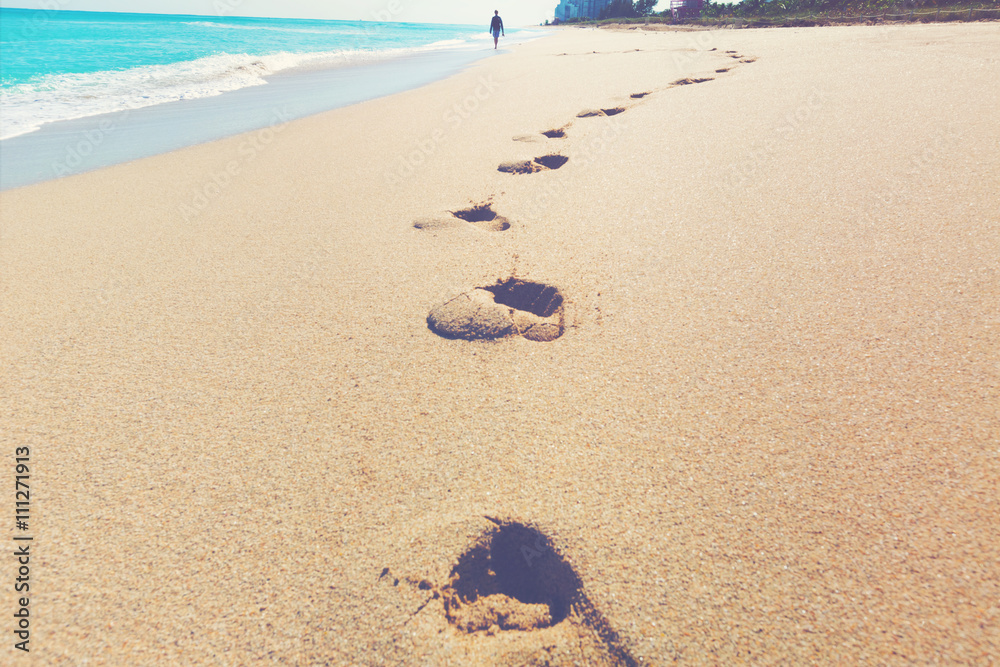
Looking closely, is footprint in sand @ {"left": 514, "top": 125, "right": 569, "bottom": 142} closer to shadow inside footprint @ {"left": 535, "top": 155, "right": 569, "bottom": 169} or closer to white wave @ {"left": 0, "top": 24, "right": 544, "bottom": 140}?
shadow inside footprint @ {"left": 535, "top": 155, "right": 569, "bottom": 169}

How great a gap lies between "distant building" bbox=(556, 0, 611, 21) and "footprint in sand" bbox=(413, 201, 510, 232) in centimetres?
6503

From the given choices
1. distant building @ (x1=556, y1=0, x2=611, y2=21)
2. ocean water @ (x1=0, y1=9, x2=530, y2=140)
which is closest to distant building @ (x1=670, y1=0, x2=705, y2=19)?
ocean water @ (x1=0, y1=9, x2=530, y2=140)

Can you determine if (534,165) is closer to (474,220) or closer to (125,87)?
(474,220)

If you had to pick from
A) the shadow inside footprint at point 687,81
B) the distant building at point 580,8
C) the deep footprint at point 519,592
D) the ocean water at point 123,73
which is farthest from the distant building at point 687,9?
the distant building at point 580,8

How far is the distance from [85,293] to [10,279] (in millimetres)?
442

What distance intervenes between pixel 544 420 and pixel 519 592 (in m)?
0.40

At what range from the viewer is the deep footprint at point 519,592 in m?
0.83

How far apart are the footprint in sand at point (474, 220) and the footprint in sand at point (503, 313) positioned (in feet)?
1.70

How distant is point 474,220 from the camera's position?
2264mm

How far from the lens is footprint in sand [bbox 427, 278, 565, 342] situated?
150cm

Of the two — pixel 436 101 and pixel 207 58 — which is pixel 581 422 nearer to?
pixel 436 101

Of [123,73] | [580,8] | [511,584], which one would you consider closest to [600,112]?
[511,584]

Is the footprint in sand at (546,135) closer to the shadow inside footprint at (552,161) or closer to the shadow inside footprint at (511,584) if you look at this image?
the shadow inside footprint at (552,161)

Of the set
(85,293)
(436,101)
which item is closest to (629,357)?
(85,293)
